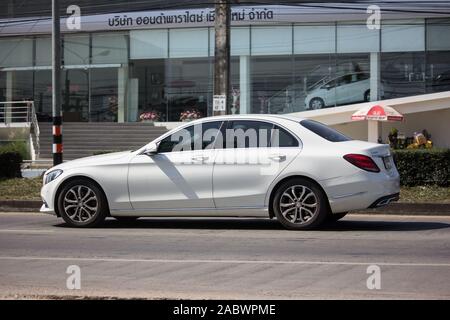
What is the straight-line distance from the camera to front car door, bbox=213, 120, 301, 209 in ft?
34.9

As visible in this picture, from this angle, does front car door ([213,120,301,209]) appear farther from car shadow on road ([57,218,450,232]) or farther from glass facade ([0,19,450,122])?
glass facade ([0,19,450,122])

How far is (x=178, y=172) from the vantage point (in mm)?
10930

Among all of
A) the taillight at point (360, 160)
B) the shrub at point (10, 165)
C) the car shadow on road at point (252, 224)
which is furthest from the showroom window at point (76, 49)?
the taillight at point (360, 160)

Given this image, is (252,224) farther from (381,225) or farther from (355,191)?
(355,191)

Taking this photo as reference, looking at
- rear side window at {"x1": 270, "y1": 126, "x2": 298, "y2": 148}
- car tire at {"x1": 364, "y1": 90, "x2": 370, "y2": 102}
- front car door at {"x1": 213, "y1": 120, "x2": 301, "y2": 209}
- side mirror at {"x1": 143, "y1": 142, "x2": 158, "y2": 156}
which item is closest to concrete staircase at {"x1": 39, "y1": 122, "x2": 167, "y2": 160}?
car tire at {"x1": 364, "y1": 90, "x2": 370, "y2": 102}

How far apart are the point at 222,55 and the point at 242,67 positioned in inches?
662

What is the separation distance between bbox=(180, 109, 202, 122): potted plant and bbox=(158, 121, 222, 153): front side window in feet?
80.4

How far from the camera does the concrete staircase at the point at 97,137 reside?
3241 centimetres

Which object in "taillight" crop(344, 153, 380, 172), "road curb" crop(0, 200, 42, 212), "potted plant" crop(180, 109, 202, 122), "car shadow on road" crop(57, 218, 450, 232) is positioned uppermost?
"potted plant" crop(180, 109, 202, 122)
